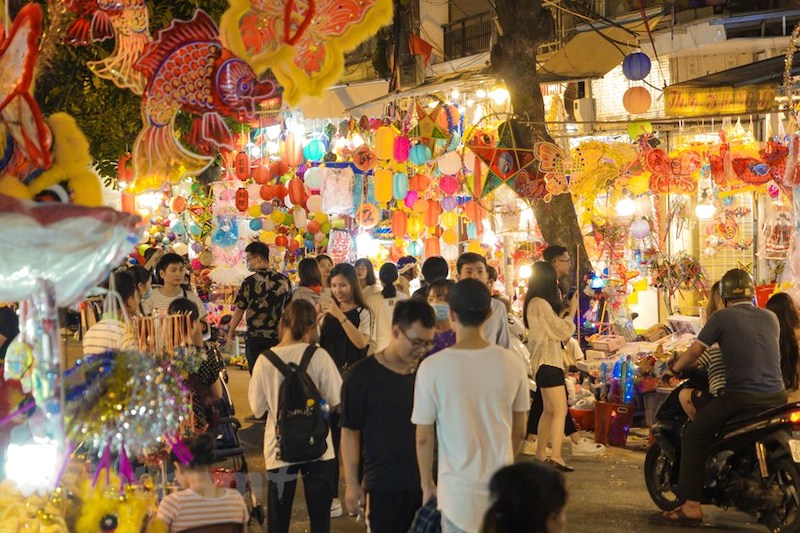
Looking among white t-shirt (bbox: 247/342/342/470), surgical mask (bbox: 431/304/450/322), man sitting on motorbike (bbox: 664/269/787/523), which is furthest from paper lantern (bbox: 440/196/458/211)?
white t-shirt (bbox: 247/342/342/470)

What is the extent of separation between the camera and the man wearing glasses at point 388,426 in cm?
541

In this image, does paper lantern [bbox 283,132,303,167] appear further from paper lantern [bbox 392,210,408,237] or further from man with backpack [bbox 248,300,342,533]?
man with backpack [bbox 248,300,342,533]

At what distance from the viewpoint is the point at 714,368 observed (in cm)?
821

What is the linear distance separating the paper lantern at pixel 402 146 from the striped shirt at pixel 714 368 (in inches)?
272

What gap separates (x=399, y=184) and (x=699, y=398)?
7485 mm

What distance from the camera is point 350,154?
16562mm

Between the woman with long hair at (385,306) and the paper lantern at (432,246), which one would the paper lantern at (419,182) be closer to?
the paper lantern at (432,246)

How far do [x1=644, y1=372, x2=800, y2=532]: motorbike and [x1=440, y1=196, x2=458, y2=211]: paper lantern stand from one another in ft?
26.8

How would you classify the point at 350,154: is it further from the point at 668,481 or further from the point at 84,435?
the point at 84,435

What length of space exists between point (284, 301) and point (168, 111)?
5.26 meters

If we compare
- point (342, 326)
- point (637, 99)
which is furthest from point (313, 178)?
point (342, 326)

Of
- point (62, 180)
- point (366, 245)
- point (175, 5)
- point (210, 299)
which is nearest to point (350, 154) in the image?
point (366, 245)

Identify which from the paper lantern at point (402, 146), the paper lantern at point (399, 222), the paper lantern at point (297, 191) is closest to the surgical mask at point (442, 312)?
the paper lantern at point (402, 146)

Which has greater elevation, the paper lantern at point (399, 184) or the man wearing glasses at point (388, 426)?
the paper lantern at point (399, 184)
